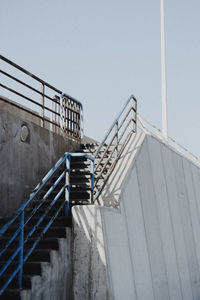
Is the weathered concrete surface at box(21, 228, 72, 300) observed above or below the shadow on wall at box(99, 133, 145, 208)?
below

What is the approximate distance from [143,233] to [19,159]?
307 centimetres

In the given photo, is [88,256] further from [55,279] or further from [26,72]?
[26,72]

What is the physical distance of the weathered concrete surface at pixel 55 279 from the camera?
6.46 m

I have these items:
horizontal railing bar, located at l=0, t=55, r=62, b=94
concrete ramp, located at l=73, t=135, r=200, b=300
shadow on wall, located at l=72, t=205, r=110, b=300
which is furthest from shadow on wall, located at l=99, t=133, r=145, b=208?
horizontal railing bar, located at l=0, t=55, r=62, b=94

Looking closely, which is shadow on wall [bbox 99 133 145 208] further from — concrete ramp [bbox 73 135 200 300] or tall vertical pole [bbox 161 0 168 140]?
tall vertical pole [bbox 161 0 168 140]

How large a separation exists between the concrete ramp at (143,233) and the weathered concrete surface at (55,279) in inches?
6.1

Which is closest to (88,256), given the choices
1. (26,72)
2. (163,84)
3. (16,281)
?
(16,281)

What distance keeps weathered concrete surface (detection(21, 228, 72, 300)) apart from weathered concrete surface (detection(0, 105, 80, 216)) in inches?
76.1

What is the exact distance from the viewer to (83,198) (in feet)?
28.9

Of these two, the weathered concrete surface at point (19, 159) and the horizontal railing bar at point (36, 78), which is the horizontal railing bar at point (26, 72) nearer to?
the horizontal railing bar at point (36, 78)

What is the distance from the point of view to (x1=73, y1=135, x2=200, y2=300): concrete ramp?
7.30 m

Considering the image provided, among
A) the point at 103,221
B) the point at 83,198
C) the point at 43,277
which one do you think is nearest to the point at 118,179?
the point at 83,198

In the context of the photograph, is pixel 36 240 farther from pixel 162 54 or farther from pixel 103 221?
pixel 162 54

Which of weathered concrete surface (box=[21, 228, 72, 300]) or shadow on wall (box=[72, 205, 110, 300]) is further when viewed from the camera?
shadow on wall (box=[72, 205, 110, 300])
